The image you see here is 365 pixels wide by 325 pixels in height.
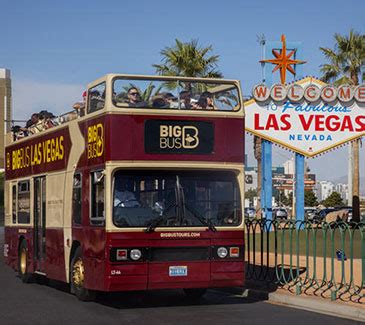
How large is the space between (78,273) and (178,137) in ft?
10.1

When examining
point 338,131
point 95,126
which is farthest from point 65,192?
point 338,131

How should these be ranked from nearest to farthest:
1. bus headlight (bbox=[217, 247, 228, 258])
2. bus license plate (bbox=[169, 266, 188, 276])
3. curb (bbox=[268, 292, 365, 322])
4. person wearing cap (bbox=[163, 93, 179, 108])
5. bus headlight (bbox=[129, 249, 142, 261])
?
curb (bbox=[268, 292, 365, 322]), bus headlight (bbox=[129, 249, 142, 261]), bus license plate (bbox=[169, 266, 188, 276]), bus headlight (bbox=[217, 247, 228, 258]), person wearing cap (bbox=[163, 93, 179, 108])

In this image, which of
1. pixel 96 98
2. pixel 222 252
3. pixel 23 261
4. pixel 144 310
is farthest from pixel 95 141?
pixel 23 261

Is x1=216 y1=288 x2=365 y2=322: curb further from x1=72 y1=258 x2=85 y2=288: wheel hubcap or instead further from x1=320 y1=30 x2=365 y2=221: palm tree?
x1=320 y1=30 x2=365 y2=221: palm tree

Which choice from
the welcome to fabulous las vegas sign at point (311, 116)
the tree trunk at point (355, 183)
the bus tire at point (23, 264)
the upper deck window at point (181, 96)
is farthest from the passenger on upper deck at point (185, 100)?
the tree trunk at point (355, 183)

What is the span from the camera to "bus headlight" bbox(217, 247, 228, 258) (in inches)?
519

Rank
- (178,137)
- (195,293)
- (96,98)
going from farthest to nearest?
(195,293) → (96,98) → (178,137)

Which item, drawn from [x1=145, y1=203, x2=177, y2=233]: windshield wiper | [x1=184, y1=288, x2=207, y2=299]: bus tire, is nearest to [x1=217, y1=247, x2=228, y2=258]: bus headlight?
[x1=145, y1=203, x2=177, y2=233]: windshield wiper

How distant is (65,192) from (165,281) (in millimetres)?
3239

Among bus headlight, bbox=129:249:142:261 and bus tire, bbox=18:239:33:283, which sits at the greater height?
bus headlight, bbox=129:249:142:261

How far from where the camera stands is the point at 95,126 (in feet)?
44.1

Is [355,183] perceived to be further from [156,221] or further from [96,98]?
[156,221]

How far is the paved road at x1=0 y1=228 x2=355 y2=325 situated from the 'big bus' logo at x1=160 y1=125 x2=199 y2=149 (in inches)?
105

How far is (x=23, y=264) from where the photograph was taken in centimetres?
1822
